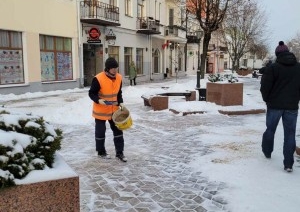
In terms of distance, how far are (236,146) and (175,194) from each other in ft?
9.31

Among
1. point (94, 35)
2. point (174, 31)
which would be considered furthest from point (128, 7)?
point (174, 31)

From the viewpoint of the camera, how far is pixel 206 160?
622cm

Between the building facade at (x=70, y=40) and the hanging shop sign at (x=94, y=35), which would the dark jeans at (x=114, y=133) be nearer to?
the building facade at (x=70, y=40)

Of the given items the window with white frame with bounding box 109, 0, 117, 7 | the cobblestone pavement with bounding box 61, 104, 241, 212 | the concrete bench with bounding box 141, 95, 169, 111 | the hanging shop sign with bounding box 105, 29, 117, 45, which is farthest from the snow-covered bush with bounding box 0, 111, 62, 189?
the window with white frame with bounding box 109, 0, 117, 7

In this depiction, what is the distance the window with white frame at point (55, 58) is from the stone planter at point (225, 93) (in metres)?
10.2

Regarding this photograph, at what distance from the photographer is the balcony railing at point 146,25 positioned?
96.3ft

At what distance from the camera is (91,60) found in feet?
79.8

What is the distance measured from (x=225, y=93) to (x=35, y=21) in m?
10.7

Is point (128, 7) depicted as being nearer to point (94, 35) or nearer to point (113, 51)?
point (113, 51)

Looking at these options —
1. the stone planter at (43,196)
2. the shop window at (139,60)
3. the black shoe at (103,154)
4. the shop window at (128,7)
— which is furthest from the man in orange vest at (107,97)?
the shop window at (139,60)

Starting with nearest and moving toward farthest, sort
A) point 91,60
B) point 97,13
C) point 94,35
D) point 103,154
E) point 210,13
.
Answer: point 103,154 < point 210,13 < point 97,13 < point 94,35 < point 91,60

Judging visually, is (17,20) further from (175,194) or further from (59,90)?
(175,194)

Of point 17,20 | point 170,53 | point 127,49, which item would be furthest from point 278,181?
point 170,53

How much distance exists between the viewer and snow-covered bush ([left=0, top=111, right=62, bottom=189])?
2.66 metres
